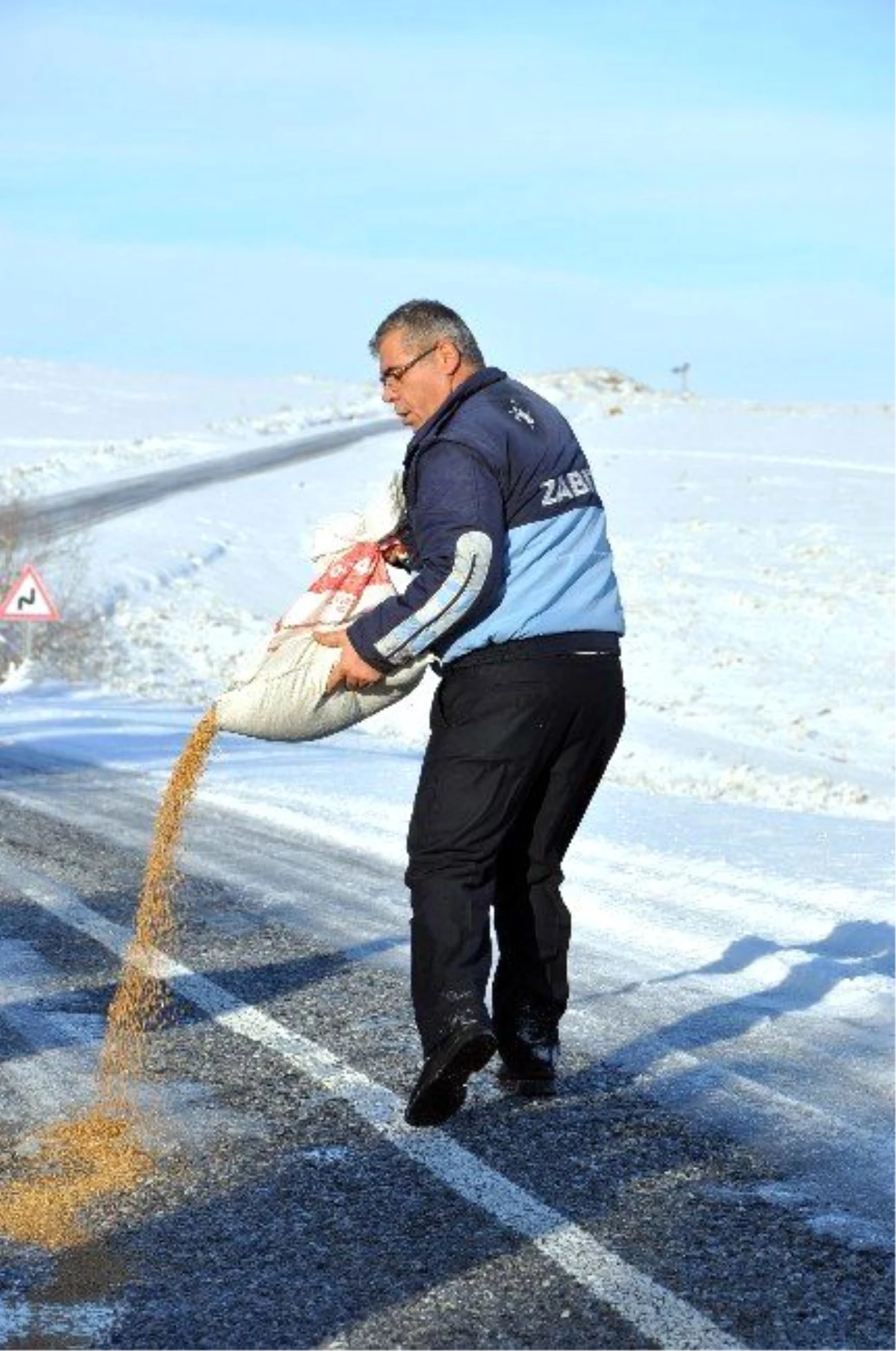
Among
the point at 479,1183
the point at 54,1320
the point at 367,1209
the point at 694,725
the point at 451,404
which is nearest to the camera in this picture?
the point at 54,1320

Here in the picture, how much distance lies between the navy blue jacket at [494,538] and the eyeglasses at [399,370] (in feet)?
0.36

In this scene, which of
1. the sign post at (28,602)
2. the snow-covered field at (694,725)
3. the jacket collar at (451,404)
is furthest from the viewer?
the sign post at (28,602)

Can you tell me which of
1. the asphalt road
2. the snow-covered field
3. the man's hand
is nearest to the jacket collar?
the man's hand

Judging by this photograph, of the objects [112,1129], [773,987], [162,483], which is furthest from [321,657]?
[162,483]

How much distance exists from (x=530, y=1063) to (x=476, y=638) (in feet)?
3.54

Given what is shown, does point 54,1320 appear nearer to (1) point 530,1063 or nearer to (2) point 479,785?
(2) point 479,785

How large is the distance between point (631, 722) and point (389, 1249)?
1949 cm

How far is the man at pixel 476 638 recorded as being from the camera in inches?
187

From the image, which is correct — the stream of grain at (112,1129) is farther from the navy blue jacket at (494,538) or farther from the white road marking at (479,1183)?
the navy blue jacket at (494,538)

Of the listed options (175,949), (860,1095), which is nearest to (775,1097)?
(860,1095)

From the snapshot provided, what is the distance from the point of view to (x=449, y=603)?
4723 mm

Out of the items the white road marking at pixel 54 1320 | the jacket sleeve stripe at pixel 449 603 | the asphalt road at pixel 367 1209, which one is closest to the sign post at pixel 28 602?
the asphalt road at pixel 367 1209

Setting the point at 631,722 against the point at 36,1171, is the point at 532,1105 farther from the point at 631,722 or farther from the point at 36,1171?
the point at 631,722

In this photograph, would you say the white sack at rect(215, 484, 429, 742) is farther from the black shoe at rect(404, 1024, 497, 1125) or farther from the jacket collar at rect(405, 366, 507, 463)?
the black shoe at rect(404, 1024, 497, 1125)
